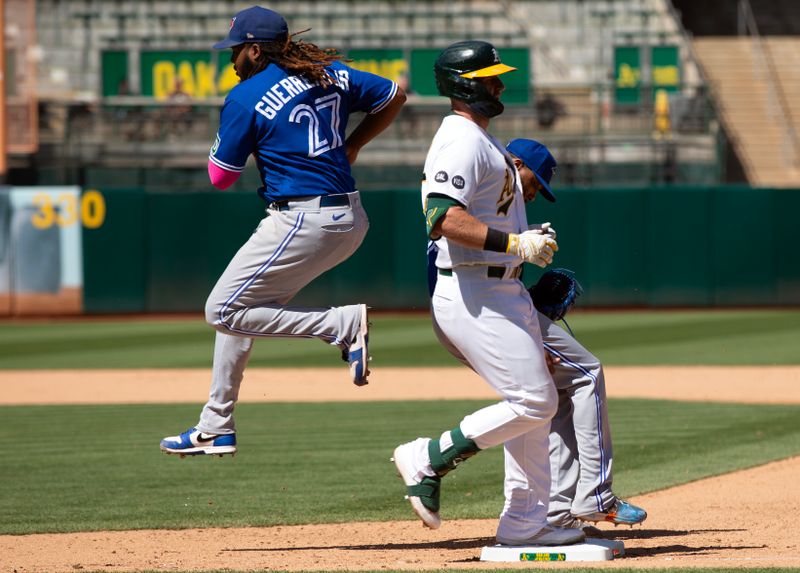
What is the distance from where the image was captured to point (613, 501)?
211 inches

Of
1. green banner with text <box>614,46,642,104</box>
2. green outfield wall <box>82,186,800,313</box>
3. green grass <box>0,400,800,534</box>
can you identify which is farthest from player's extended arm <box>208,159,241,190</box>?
green banner with text <box>614,46,642,104</box>

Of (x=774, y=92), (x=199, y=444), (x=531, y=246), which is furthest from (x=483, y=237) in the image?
(x=774, y=92)

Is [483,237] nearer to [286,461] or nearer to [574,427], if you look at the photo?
[574,427]

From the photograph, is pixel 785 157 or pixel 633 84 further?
pixel 785 157

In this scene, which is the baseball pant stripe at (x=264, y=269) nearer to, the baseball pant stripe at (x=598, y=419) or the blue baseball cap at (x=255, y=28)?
the blue baseball cap at (x=255, y=28)

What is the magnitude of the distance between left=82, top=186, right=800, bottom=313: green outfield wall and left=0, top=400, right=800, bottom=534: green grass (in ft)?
25.3

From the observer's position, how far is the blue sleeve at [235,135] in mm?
5047

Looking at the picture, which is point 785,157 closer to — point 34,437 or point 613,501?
point 34,437

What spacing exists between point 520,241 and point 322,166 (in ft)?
3.21

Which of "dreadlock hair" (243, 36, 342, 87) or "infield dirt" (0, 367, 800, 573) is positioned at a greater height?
"dreadlock hair" (243, 36, 342, 87)

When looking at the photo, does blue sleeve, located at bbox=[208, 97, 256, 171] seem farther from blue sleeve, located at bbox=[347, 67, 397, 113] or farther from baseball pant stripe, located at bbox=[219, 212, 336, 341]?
blue sleeve, located at bbox=[347, 67, 397, 113]

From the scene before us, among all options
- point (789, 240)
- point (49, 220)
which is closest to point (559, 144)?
point (789, 240)

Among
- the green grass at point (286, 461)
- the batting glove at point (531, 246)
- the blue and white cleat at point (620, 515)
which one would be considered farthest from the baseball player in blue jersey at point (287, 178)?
the green grass at point (286, 461)

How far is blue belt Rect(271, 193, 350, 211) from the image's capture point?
514cm
